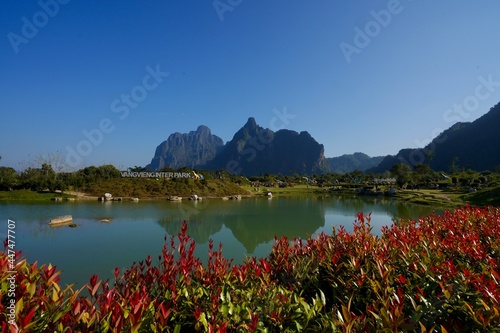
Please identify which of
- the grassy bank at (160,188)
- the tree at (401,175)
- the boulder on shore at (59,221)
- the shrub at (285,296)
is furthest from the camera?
the tree at (401,175)

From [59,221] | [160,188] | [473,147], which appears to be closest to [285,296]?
[59,221]

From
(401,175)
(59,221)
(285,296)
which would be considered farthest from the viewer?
(401,175)

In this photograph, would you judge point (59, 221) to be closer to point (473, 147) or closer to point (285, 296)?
point (285, 296)

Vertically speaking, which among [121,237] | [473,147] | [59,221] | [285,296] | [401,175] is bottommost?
[121,237]

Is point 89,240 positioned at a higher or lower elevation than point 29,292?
lower

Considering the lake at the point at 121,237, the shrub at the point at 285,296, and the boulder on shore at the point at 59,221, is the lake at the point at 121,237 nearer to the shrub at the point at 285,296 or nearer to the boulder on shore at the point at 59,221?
the boulder on shore at the point at 59,221

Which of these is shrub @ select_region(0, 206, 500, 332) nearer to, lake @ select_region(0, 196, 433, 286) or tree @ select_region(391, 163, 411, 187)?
lake @ select_region(0, 196, 433, 286)

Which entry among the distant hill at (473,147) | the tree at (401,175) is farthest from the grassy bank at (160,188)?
the distant hill at (473,147)

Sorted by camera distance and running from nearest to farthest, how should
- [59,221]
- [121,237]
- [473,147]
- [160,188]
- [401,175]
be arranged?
[121,237] → [59,221] → [160,188] → [401,175] → [473,147]

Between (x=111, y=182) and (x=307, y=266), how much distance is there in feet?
154

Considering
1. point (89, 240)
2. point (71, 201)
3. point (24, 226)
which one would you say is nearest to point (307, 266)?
point (89, 240)

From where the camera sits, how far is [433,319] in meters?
2.06

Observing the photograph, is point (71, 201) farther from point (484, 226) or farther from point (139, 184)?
point (484, 226)

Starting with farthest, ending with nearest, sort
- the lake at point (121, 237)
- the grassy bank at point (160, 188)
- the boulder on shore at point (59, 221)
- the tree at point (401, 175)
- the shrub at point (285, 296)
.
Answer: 1. the tree at point (401, 175)
2. the grassy bank at point (160, 188)
3. the boulder on shore at point (59, 221)
4. the lake at point (121, 237)
5. the shrub at point (285, 296)
